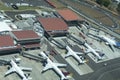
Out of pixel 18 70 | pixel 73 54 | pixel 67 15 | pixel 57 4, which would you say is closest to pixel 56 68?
pixel 73 54

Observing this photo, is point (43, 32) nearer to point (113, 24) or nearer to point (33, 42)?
point (33, 42)

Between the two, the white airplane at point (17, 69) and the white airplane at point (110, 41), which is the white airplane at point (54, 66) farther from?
the white airplane at point (110, 41)

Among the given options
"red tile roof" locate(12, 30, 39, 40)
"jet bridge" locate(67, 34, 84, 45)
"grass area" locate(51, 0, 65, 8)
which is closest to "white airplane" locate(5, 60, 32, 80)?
"red tile roof" locate(12, 30, 39, 40)

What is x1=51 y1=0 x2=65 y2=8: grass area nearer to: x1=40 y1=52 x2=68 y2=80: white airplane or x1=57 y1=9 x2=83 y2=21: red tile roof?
x1=57 y1=9 x2=83 y2=21: red tile roof

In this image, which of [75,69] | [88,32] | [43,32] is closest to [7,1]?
[43,32]

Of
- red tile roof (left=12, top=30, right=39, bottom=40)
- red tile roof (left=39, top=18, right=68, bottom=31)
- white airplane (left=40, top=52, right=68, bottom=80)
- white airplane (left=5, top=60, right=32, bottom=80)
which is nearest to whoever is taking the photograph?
white airplane (left=5, top=60, right=32, bottom=80)
